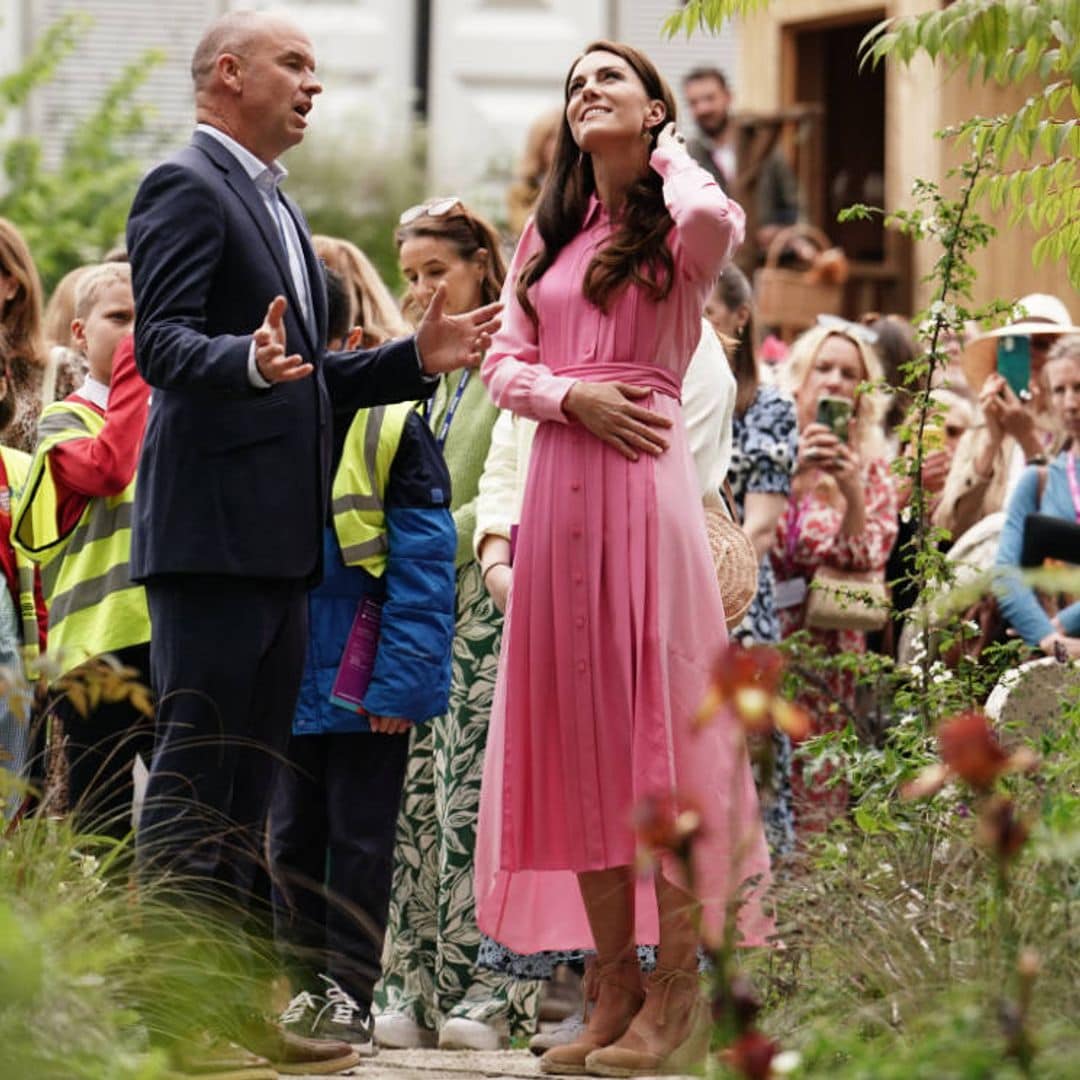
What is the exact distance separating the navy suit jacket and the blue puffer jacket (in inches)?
34.3

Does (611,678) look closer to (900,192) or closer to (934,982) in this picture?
(934,982)

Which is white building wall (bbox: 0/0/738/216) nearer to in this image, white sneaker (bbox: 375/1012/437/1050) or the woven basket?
the woven basket

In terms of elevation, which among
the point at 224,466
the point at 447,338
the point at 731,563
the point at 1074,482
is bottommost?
the point at 731,563

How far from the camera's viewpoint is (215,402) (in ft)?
17.8

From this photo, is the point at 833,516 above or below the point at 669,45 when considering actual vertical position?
below

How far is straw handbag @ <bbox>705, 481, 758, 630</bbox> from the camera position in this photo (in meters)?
6.45

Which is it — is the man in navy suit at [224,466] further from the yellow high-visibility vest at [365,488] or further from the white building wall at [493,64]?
the white building wall at [493,64]

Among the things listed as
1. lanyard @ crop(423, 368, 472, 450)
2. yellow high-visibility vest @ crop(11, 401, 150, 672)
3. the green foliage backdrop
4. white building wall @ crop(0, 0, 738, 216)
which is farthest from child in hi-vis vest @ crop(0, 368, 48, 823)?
white building wall @ crop(0, 0, 738, 216)

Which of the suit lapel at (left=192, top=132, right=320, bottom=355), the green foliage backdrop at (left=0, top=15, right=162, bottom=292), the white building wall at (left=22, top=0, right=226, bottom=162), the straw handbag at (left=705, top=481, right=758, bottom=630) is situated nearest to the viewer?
the suit lapel at (left=192, top=132, right=320, bottom=355)

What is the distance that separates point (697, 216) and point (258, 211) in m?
0.94

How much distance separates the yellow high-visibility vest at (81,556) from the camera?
6508mm

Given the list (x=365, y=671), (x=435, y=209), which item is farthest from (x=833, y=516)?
(x=365, y=671)

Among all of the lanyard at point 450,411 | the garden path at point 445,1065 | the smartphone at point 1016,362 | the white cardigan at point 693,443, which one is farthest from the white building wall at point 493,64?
the garden path at point 445,1065

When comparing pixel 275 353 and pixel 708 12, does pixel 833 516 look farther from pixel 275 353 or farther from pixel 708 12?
pixel 275 353
